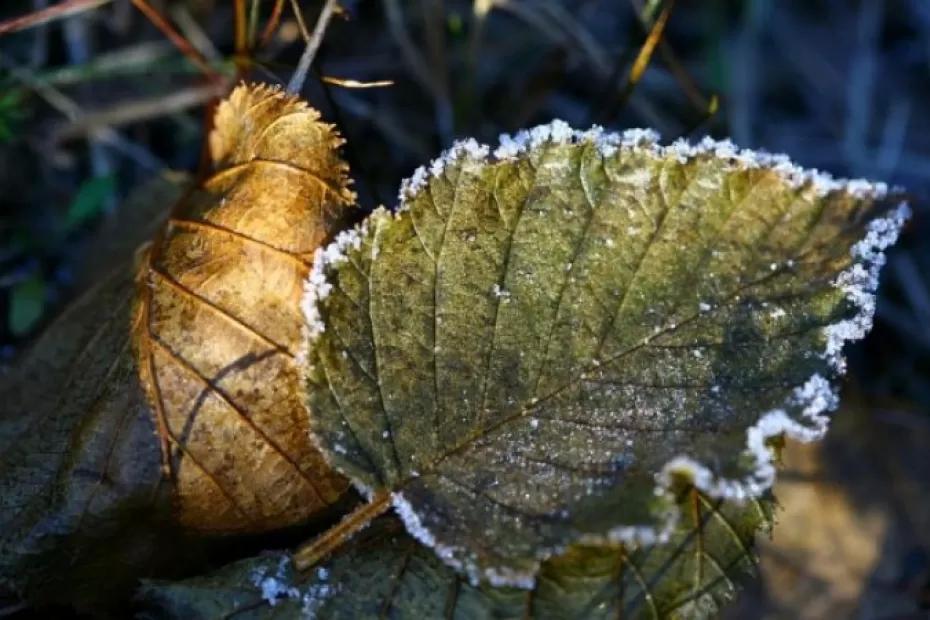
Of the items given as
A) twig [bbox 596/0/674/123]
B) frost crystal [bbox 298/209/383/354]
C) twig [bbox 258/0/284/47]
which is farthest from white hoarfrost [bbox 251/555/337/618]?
twig [bbox 596/0/674/123]

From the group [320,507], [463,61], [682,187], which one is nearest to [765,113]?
[463,61]

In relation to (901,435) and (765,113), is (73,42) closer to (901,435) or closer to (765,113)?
(765,113)

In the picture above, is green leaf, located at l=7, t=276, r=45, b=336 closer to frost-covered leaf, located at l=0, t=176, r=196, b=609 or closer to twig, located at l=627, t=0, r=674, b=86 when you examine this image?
frost-covered leaf, located at l=0, t=176, r=196, b=609

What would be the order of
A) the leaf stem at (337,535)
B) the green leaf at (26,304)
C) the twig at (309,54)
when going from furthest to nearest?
1. the green leaf at (26,304)
2. the twig at (309,54)
3. the leaf stem at (337,535)

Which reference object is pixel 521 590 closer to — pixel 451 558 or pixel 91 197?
pixel 451 558

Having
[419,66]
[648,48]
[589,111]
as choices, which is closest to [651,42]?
[648,48]

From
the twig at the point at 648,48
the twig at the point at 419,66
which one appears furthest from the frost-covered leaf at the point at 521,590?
the twig at the point at 419,66

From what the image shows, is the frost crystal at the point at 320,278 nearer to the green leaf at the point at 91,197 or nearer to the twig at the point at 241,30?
the twig at the point at 241,30
